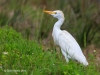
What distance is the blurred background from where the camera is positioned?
12.7m

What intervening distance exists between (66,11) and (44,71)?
22.9 ft

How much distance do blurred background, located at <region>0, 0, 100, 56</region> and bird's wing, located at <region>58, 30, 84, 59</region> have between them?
119 inches

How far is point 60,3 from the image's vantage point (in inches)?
535

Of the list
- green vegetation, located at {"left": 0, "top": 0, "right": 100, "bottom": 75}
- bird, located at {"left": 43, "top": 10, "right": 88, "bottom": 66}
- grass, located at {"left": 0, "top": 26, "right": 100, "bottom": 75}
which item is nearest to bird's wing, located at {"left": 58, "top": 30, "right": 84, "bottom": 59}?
bird, located at {"left": 43, "top": 10, "right": 88, "bottom": 66}

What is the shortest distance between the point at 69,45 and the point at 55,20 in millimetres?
4395

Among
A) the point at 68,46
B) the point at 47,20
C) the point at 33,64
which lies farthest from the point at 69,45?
the point at 47,20

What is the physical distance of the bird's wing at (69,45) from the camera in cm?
861

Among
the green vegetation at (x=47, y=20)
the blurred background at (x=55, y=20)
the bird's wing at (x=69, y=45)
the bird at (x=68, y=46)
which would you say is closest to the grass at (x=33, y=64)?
the bird at (x=68, y=46)

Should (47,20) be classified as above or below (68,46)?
below

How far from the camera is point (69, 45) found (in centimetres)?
904

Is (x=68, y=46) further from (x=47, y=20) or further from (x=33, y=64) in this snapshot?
(x=47, y=20)

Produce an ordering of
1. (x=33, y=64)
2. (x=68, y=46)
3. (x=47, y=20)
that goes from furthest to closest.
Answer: (x=47, y=20), (x=68, y=46), (x=33, y=64)

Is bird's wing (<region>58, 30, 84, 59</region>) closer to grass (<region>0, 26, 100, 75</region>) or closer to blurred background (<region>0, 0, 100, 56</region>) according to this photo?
grass (<region>0, 26, 100, 75</region>)

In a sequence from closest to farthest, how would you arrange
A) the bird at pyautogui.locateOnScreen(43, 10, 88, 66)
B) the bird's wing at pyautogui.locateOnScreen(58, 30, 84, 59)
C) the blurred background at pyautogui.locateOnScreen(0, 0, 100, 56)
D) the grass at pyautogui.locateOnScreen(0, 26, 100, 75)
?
the grass at pyautogui.locateOnScreen(0, 26, 100, 75)
the bird at pyautogui.locateOnScreen(43, 10, 88, 66)
the bird's wing at pyautogui.locateOnScreen(58, 30, 84, 59)
the blurred background at pyautogui.locateOnScreen(0, 0, 100, 56)
